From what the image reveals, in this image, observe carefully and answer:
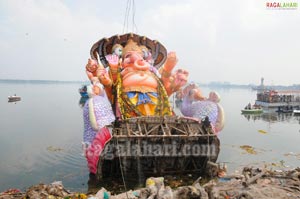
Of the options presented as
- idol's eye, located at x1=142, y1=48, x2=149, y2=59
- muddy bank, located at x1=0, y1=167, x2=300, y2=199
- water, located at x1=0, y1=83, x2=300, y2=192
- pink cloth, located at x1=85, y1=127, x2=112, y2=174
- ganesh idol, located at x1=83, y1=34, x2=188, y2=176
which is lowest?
water, located at x1=0, y1=83, x2=300, y2=192

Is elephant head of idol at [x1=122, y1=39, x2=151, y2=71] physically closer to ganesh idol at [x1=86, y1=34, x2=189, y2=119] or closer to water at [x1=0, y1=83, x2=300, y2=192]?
ganesh idol at [x1=86, y1=34, x2=189, y2=119]

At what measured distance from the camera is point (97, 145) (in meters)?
8.86

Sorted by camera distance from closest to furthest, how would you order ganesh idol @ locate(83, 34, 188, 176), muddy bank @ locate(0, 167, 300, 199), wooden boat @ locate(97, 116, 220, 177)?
muddy bank @ locate(0, 167, 300, 199)
wooden boat @ locate(97, 116, 220, 177)
ganesh idol @ locate(83, 34, 188, 176)

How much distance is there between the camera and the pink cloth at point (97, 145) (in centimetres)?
870

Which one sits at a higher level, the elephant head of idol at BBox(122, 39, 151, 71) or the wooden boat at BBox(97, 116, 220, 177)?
the elephant head of idol at BBox(122, 39, 151, 71)

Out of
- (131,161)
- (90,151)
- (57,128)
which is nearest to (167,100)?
(131,161)

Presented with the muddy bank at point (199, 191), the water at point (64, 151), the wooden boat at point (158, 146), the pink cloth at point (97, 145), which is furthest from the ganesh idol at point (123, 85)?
the water at point (64, 151)

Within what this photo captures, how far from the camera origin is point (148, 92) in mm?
10406

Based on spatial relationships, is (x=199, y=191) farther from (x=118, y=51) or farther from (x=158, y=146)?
(x=118, y=51)

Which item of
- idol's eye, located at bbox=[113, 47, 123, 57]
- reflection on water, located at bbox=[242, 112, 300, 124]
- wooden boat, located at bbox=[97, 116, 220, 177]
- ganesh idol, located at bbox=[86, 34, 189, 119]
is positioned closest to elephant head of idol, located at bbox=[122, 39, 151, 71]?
ganesh idol, located at bbox=[86, 34, 189, 119]

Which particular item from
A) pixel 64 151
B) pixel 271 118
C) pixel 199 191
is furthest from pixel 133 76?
pixel 271 118

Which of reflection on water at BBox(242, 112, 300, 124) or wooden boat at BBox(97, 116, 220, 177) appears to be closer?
wooden boat at BBox(97, 116, 220, 177)

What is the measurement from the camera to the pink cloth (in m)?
8.70

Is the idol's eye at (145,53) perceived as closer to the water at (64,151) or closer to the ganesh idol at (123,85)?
the ganesh idol at (123,85)
